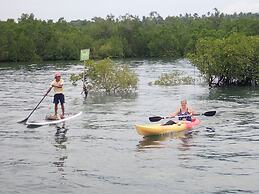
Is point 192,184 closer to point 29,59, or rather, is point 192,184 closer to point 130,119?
point 130,119

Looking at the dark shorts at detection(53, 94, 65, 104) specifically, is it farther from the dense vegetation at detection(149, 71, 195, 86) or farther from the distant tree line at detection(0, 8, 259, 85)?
the distant tree line at detection(0, 8, 259, 85)

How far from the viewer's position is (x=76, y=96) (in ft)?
106

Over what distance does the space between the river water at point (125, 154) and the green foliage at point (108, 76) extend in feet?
20.8

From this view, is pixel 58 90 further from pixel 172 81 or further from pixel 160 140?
pixel 172 81

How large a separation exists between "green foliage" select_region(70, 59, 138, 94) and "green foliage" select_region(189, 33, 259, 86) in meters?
8.10

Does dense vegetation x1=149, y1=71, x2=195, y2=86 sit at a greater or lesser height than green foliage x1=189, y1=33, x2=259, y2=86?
lesser

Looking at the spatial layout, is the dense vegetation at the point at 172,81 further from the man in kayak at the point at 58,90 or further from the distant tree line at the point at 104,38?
the distant tree line at the point at 104,38

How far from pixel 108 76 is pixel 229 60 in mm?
10752

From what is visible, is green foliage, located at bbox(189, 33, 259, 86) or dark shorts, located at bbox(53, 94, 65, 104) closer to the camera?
dark shorts, located at bbox(53, 94, 65, 104)

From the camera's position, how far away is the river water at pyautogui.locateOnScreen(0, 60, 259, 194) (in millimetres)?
11742

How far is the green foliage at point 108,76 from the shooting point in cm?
3253

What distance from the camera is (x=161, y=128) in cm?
1762

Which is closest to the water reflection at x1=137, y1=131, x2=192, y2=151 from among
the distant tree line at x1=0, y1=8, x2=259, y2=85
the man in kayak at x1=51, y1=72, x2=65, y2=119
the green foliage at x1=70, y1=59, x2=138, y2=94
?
the man in kayak at x1=51, y1=72, x2=65, y2=119

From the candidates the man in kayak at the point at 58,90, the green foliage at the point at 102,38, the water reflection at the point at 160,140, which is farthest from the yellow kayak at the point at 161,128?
the green foliage at the point at 102,38
